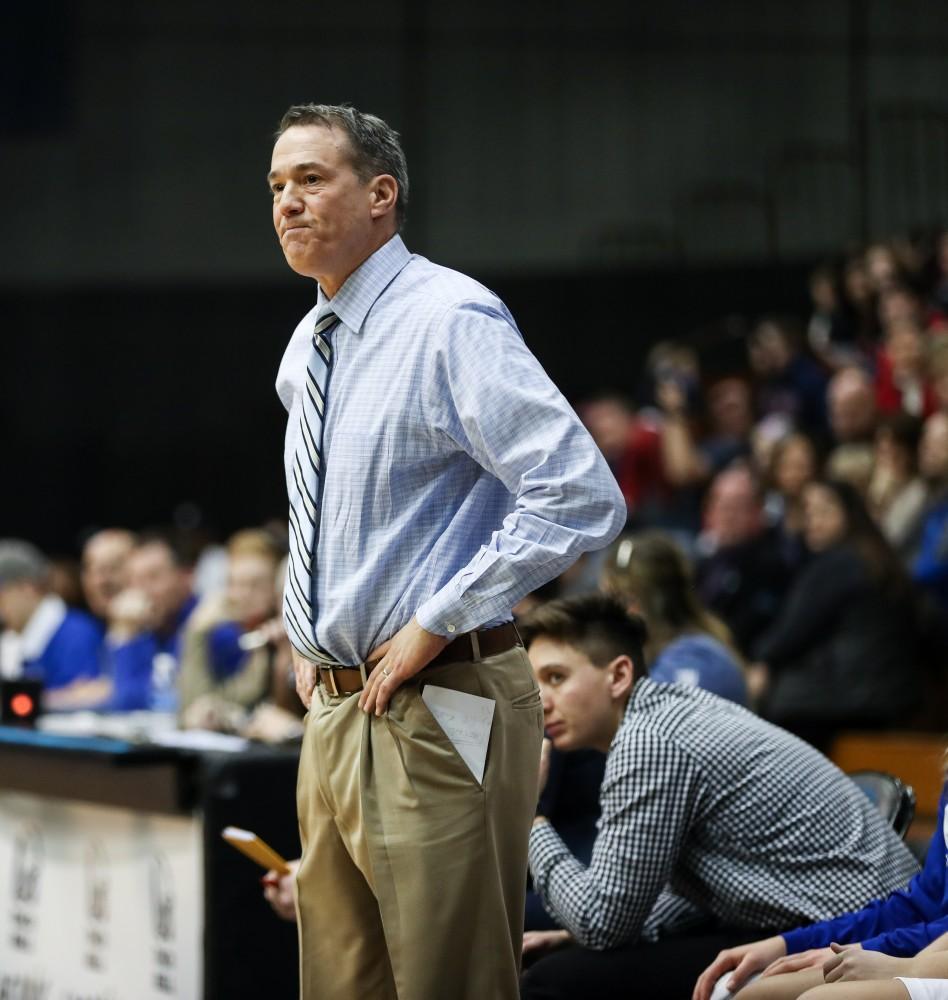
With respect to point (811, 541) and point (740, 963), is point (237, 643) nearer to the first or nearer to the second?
point (811, 541)

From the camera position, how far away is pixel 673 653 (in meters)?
3.90

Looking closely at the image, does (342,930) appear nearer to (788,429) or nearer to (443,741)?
(443,741)

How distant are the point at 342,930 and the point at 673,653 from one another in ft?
5.97

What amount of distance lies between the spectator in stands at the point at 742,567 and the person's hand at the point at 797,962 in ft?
12.2

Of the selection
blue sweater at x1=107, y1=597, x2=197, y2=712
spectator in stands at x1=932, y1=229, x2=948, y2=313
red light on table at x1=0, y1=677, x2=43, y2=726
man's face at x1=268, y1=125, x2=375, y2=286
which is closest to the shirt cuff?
man's face at x1=268, y1=125, x2=375, y2=286

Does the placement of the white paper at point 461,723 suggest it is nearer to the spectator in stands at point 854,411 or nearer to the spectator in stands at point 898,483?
the spectator in stands at point 898,483

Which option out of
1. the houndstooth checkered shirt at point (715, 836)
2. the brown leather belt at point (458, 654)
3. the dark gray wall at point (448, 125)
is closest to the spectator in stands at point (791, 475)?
the houndstooth checkered shirt at point (715, 836)

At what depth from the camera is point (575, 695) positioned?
2.83 meters

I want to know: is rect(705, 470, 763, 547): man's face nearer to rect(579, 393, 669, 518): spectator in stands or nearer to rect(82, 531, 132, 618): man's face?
rect(579, 393, 669, 518): spectator in stands

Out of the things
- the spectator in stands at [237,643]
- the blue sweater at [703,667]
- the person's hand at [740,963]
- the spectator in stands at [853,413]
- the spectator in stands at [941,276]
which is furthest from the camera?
the spectator in stands at [941,276]

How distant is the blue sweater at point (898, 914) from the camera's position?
246cm

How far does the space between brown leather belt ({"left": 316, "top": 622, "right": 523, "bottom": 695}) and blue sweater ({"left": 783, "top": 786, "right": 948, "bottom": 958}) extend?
2.38 ft

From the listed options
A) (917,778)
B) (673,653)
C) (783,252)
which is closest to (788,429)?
(917,778)

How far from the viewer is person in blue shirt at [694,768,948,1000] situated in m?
2.35
